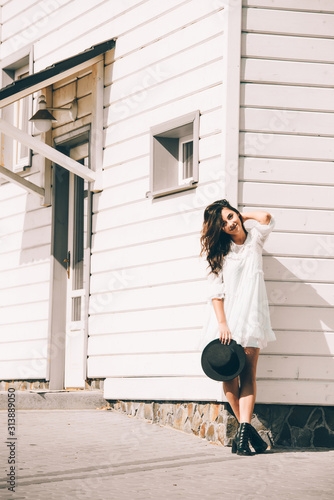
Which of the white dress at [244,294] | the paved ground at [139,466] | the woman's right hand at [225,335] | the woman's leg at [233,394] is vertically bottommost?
the paved ground at [139,466]

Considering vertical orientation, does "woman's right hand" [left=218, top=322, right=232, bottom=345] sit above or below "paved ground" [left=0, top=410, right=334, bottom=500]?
above

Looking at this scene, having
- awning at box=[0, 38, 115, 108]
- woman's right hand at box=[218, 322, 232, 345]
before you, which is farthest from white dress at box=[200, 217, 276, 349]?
awning at box=[0, 38, 115, 108]

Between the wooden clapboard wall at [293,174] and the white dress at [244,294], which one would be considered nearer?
the white dress at [244,294]

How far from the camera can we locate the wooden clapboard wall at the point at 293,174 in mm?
8156

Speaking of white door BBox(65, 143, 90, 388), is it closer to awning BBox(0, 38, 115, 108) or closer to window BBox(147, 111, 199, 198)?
awning BBox(0, 38, 115, 108)

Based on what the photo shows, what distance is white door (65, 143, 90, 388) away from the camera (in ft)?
35.4

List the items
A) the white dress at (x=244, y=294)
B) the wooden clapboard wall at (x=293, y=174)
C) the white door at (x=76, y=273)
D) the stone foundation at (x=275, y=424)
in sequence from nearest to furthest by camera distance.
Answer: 1. the white dress at (x=244, y=294)
2. the stone foundation at (x=275, y=424)
3. the wooden clapboard wall at (x=293, y=174)
4. the white door at (x=76, y=273)

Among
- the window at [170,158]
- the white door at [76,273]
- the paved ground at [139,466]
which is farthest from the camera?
the white door at [76,273]

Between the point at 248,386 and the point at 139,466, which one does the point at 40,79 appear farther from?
the point at 139,466

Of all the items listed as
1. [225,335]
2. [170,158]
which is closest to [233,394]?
[225,335]

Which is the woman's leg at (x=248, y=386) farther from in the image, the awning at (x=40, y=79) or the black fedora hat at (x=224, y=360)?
the awning at (x=40, y=79)

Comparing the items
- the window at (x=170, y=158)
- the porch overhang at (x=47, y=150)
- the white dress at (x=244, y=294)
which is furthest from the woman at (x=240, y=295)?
the porch overhang at (x=47, y=150)

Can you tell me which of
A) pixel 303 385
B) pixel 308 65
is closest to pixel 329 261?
pixel 303 385

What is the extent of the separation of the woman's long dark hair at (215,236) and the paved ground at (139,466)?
1.72m
